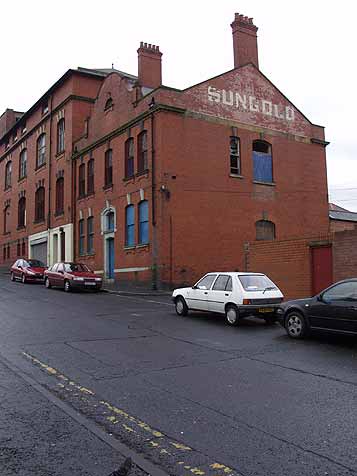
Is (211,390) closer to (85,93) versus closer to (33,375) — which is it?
(33,375)

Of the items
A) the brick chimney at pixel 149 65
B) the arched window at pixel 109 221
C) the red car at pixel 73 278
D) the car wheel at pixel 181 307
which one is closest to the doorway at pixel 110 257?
the arched window at pixel 109 221

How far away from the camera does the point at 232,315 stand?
1245 centimetres

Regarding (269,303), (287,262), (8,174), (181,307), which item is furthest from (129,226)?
(8,174)

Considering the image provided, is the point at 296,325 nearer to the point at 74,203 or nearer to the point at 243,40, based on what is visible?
the point at 243,40

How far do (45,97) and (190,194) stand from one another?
19.8 metres

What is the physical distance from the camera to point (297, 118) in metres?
30.0

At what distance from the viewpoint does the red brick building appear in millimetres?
24312

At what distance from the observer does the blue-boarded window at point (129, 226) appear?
26250mm

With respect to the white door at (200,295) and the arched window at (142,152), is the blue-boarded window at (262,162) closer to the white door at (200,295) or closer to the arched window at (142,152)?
the arched window at (142,152)

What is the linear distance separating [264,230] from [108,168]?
33.8 ft

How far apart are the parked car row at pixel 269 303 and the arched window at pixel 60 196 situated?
23.5 metres

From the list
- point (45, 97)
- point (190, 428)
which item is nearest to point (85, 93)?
point (45, 97)

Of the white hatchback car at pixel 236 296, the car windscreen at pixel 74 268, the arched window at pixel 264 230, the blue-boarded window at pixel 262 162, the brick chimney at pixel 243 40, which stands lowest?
the white hatchback car at pixel 236 296

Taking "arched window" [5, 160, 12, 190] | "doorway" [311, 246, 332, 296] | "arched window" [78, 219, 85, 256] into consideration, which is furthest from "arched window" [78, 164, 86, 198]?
"doorway" [311, 246, 332, 296]
